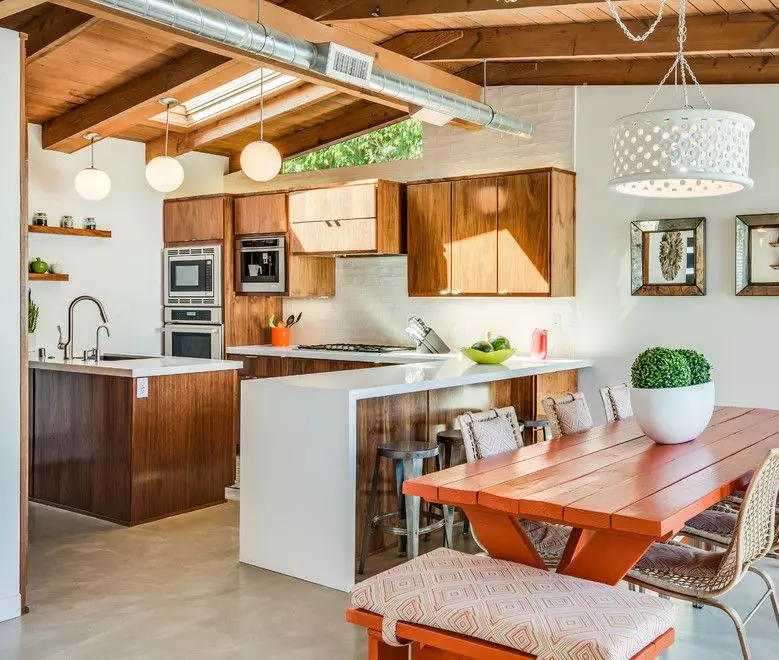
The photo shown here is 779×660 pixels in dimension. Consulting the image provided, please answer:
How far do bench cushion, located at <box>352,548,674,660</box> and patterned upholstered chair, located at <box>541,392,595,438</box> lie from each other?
1270mm

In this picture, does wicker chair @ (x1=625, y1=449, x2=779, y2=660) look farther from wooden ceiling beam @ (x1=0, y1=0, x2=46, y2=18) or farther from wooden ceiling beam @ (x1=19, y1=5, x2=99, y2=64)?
wooden ceiling beam @ (x1=19, y1=5, x2=99, y2=64)

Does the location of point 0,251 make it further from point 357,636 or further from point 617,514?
point 617,514

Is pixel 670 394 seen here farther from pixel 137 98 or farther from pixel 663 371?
pixel 137 98

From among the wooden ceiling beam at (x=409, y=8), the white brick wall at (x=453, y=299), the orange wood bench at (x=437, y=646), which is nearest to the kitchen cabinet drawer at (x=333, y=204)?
the white brick wall at (x=453, y=299)

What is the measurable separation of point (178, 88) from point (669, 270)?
3446 mm

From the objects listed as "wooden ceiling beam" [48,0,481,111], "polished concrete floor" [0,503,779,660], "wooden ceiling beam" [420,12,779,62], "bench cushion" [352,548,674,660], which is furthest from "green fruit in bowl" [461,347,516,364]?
"bench cushion" [352,548,674,660]

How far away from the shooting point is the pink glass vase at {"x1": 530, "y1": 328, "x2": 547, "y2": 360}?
590 cm

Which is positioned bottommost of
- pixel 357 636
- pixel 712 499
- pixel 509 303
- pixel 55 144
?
pixel 357 636

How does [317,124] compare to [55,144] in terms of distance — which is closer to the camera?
[55,144]

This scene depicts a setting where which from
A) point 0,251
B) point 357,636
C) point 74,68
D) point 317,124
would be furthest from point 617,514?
point 317,124

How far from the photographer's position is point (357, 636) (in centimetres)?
326

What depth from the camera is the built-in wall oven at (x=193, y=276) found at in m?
7.05

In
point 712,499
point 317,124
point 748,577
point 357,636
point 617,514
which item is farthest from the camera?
point 317,124

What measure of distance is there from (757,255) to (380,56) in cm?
266
